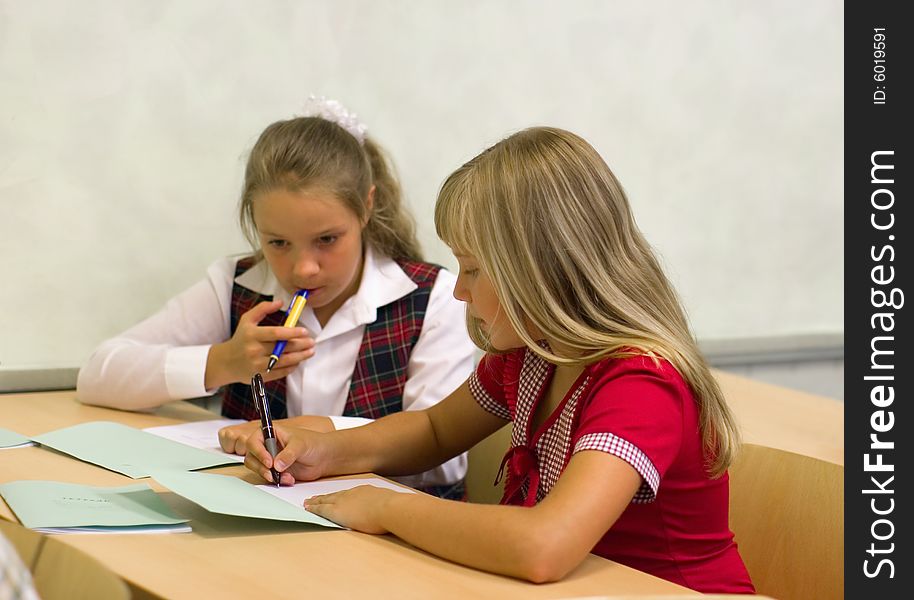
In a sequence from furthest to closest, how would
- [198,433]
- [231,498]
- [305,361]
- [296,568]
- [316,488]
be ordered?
1. [305,361]
2. [198,433]
3. [316,488]
4. [231,498]
5. [296,568]

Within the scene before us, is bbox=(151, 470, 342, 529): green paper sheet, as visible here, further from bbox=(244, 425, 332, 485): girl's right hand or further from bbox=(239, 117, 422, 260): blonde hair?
bbox=(239, 117, 422, 260): blonde hair

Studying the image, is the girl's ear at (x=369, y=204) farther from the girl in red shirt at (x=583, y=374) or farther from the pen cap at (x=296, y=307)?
the girl in red shirt at (x=583, y=374)

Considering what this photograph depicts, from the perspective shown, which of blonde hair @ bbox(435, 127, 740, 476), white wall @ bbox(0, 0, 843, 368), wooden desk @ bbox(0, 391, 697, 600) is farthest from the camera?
white wall @ bbox(0, 0, 843, 368)

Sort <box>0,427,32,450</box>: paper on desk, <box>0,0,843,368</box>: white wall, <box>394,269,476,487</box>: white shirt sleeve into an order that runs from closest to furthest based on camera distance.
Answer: <box>0,427,32,450</box>: paper on desk < <box>394,269,476,487</box>: white shirt sleeve < <box>0,0,843,368</box>: white wall

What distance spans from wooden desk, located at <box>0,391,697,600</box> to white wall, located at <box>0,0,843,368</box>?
2.67 ft

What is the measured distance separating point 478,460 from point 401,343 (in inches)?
10.0

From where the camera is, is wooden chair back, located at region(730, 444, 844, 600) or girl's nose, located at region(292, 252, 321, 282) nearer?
wooden chair back, located at region(730, 444, 844, 600)

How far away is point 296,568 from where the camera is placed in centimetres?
98

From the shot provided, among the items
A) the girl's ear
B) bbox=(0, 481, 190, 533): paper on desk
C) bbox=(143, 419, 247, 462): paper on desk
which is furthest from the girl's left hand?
the girl's ear

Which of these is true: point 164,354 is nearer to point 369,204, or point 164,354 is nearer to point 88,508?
point 369,204

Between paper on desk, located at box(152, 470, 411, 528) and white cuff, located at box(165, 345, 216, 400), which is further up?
white cuff, located at box(165, 345, 216, 400)

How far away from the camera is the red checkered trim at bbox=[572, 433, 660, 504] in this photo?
3.37ft

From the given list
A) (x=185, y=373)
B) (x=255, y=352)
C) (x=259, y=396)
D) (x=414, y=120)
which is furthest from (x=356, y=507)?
(x=414, y=120)

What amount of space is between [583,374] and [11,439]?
0.80 metres
